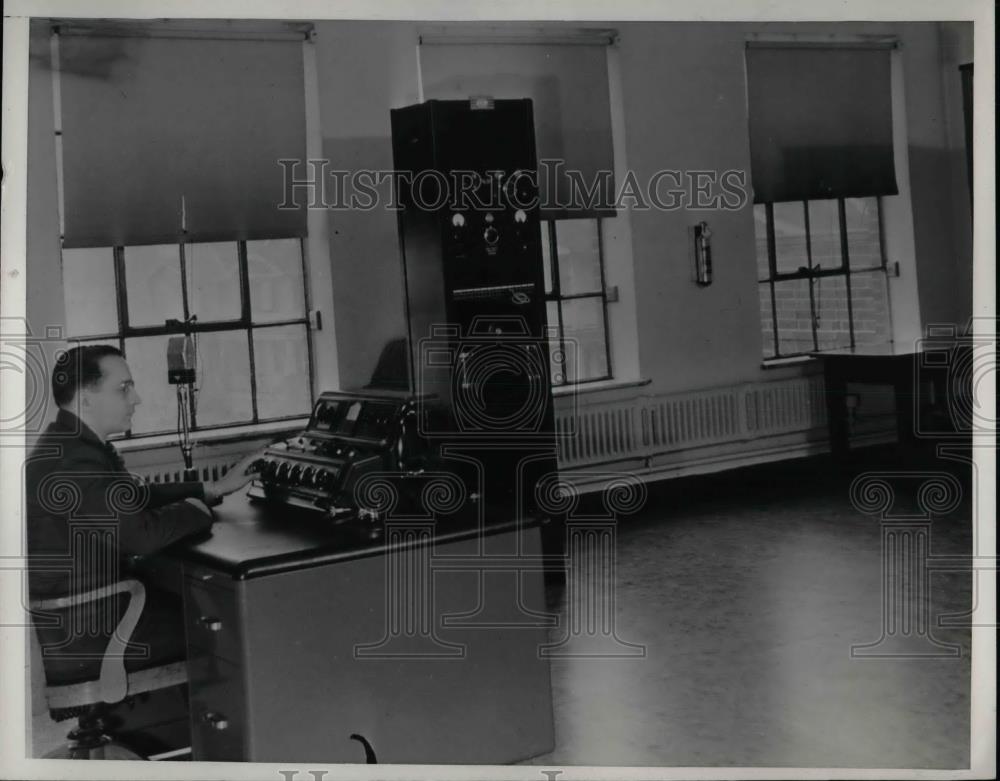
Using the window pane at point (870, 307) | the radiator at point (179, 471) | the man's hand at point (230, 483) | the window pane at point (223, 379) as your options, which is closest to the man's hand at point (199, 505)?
the man's hand at point (230, 483)

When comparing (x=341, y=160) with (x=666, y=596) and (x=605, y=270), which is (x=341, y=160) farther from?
(x=666, y=596)

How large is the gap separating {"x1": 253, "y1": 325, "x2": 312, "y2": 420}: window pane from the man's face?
303 cm

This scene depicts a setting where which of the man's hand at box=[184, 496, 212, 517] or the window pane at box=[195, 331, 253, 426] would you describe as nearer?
the man's hand at box=[184, 496, 212, 517]

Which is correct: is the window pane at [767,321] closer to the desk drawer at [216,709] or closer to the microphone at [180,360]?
the microphone at [180,360]

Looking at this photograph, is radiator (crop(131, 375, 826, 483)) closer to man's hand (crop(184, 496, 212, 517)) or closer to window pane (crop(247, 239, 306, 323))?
window pane (crop(247, 239, 306, 323))

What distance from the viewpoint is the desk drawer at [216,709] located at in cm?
300

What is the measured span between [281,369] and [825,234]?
3.97m

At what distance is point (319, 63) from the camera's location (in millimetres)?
6285

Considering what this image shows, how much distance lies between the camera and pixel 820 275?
8.03m

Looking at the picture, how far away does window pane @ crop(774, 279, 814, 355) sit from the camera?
25.9 feet

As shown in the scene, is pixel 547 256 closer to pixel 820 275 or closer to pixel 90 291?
pixel 820 275

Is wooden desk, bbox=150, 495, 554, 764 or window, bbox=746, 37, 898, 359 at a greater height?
window, bbox=746, 37, 898, 359

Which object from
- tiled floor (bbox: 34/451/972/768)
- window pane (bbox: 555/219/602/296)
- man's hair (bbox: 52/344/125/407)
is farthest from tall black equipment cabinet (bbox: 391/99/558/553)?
man's hair (bbox: 52/344/125/407)

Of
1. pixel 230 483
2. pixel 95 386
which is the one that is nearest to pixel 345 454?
pixel 230 483
